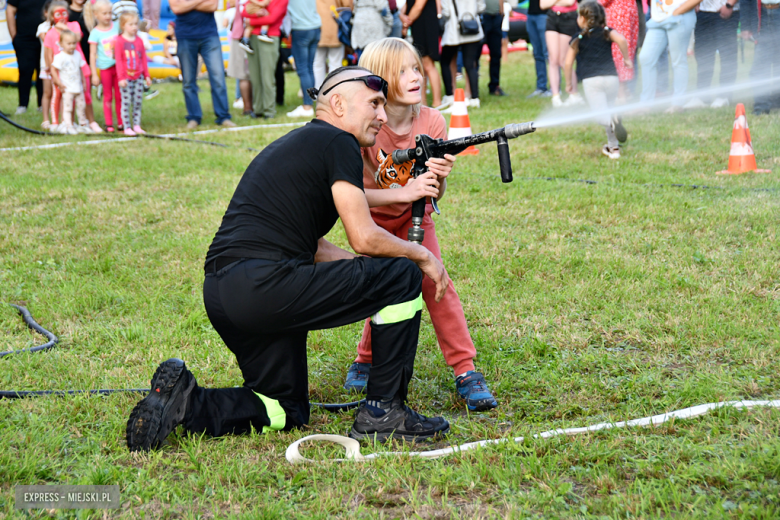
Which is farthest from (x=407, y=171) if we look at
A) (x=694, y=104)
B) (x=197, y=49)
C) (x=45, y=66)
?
(x=45, y=66)

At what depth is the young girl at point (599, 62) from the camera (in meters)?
8.44

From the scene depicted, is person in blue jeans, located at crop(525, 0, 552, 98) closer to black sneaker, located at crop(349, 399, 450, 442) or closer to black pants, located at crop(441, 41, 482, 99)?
black pants, located at crop(441, 41, 482, 99)

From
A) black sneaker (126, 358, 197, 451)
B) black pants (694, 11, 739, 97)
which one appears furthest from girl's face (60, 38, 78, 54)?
black sneaker (126, 358, 197, 451)

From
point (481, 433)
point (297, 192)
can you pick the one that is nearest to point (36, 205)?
point (297, 192)

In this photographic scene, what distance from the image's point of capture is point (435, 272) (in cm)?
337

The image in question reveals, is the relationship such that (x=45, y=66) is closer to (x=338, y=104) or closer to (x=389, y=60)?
(x=389, y=60)

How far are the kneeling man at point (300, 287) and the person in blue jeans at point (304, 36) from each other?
9552mm

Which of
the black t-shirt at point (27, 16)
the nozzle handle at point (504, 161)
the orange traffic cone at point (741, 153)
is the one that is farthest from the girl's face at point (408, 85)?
the black t-shirt at point (27, 16)

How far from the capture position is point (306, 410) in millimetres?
3408

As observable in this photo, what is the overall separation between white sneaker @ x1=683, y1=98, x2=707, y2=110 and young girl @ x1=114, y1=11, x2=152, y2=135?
26.9 feet

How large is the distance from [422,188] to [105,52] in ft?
30.8

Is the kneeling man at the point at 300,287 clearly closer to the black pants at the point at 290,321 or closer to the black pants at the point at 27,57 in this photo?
the black pants at the point at 290,321

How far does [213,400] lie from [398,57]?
182 cm

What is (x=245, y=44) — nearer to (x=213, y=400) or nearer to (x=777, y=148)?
(x=777, y=148)
